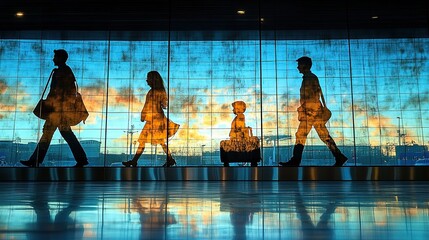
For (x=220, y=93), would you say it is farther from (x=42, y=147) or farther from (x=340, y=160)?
(x=42, y=147)

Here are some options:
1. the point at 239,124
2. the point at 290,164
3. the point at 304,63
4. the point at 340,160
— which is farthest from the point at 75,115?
the point at 340,160

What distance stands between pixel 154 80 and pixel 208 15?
2816 mm

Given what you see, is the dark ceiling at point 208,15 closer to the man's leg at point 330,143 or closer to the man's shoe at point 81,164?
the man's leg at point 330,143

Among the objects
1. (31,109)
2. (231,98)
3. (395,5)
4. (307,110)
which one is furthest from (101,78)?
(395,5)

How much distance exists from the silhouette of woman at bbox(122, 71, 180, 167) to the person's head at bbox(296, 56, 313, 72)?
13.9 feet

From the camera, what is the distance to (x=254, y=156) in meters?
10.5

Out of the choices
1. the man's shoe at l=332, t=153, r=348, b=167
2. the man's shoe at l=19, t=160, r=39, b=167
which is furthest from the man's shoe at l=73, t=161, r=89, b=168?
the man's shoe at l=332, t=153, r=348, b=167

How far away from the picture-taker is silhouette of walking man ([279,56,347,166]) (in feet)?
34.4

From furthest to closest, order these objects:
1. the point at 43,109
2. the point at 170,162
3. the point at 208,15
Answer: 1. the point at 208,15
2. the point at 43,109
3. the point at 170,162

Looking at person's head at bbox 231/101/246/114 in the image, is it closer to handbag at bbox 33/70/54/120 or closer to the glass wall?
the glass wall

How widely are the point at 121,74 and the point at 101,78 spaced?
640mm

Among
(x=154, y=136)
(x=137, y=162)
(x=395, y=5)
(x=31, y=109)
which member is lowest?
(x=137, y=162)

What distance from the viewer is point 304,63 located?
11.0 metres

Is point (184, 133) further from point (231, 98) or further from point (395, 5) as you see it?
point (395, 5)
